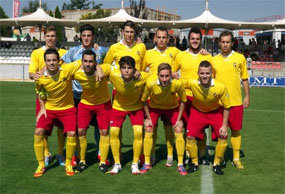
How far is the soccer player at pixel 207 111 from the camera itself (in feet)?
17.0

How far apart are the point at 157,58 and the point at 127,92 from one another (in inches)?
34.9

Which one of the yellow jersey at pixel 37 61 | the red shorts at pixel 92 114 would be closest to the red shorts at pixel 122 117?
the red shorts at pixel 92 114

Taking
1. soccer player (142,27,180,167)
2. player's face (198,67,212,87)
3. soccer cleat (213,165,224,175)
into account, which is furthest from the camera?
soccer player (142,27,180,167)

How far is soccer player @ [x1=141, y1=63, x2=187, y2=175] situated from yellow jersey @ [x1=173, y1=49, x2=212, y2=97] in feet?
1.29

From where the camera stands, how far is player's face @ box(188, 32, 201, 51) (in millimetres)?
5517

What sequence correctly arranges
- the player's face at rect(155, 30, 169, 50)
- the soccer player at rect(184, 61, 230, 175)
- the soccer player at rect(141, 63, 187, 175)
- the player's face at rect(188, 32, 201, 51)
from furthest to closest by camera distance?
1. the player's face at rect(155, 30, 169, 50)
2. the player's face at rect(188, 32, 201, 51)
3. the soccer player at rect(141, 63, 187, 175)
4. the soccer player at rect(184, 61, 230, 175)

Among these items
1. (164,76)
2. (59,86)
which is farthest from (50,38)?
(164,76)

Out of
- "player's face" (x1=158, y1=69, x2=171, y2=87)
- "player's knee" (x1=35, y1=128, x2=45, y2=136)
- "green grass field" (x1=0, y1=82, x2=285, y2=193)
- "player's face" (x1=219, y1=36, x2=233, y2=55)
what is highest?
"player's face" (x1=219, y1=36, x2=233, y2=55)

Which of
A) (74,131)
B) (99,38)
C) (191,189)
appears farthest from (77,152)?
(99,38)

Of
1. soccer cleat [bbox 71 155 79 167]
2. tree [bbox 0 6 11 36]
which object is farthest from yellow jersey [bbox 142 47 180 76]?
tree [bbox 0 6 11 36]

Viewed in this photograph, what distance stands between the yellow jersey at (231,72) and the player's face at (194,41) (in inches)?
14.7

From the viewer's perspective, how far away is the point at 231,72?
5.53 m

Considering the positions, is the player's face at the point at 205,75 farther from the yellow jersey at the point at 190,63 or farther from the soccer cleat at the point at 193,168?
the soccer cleat at the point at 193,168

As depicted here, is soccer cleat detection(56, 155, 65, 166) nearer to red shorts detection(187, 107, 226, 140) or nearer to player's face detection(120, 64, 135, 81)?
player's face detection(120, 64, 135, 81)
